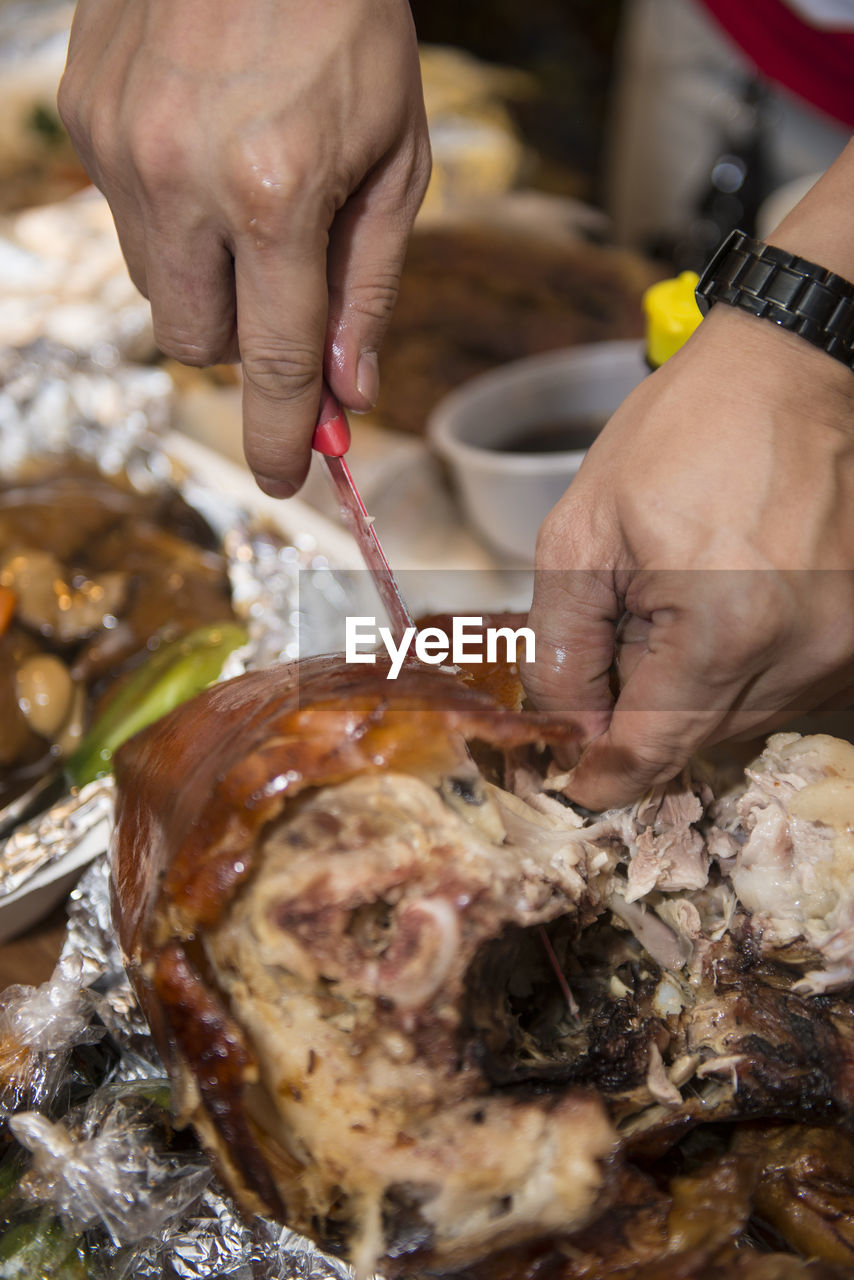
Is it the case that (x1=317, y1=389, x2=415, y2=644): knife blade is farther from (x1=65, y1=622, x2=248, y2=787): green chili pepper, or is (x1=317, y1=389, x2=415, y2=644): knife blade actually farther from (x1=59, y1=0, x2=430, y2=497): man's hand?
(x1=65, y1=622, x2=248, y2=787): green chili pepper

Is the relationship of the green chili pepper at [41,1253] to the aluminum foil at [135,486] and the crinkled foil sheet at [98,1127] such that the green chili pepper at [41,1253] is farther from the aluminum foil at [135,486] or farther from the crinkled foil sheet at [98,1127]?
the aluminum foil at [135,486]

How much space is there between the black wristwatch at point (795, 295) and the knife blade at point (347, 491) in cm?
40

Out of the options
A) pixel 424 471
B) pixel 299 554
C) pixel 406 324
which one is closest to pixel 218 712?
pixel 299 554

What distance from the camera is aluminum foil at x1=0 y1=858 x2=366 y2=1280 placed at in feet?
2.69

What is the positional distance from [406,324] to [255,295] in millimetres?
1530

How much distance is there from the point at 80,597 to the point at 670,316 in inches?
41.3

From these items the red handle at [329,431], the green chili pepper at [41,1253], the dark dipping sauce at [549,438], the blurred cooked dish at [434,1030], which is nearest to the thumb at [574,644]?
the blurred cooked dish at [434,1030]

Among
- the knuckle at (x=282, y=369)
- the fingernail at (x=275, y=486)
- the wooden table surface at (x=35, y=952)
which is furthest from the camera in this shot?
the wooden table surface at (x=35, y=952)

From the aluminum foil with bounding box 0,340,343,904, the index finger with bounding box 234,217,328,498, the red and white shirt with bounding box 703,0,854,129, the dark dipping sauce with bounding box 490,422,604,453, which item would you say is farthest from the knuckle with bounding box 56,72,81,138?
the red and white shirt with bounding box 703,0,854,129

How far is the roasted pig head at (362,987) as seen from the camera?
A: 0.71 meters

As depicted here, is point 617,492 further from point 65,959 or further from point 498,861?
point 65,959

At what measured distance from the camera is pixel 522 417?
192 cm

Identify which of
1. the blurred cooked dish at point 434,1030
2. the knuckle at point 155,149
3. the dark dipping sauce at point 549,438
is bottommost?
the dark dipping sauce at point 549,438

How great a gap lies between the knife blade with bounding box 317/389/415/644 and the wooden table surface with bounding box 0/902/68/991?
1.98 feet
